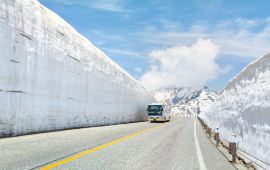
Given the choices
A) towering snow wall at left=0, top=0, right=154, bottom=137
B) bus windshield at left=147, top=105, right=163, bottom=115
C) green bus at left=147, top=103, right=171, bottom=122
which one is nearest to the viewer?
towering snow wall at left=0, top=0, right=154, bottom=137

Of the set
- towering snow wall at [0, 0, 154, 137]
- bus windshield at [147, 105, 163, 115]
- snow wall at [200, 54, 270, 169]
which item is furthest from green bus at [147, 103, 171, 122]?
snow wall at [200, 54, 270, 169]

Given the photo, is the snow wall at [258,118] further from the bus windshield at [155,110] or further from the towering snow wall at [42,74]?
the bus windshield at [155,110]

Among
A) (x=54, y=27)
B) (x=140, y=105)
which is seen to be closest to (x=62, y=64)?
(x=54, y=27)

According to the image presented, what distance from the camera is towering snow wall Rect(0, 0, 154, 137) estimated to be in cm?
1536

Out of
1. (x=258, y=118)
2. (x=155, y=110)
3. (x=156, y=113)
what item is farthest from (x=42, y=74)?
(x=155, y=110)

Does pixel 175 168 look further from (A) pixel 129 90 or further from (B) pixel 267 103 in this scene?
(A) pixel 129 90

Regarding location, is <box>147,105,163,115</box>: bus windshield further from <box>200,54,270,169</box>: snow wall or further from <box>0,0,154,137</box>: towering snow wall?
<box>200,54,270,169</box>: snow wall

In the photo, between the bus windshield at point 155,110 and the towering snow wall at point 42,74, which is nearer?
the towering snow wall at point 42,74

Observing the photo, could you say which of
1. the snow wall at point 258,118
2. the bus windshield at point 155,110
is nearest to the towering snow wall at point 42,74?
the snow wall at point 258,118

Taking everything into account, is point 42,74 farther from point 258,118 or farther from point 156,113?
point 156,113

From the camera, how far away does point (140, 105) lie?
6106cm

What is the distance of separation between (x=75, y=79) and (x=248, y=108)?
16.7 meters

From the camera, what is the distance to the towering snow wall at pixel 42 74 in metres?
15.4

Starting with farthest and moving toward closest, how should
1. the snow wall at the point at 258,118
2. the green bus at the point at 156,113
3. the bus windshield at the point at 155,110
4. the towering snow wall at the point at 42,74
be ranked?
the bus windshield at the point at 155,110
the green bus at the point at 156,113
the towering snow wall at the point at 42,74
the snow wall at the point at 258,118
